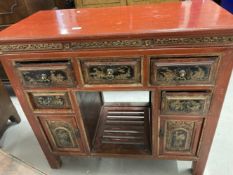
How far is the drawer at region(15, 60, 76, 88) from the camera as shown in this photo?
87 centimetres

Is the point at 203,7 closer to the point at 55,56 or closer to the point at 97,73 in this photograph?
the point at 97,73

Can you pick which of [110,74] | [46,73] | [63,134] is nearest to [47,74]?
[46,73]

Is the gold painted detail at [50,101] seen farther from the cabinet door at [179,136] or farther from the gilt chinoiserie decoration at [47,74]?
the cabinet door at [179,136]

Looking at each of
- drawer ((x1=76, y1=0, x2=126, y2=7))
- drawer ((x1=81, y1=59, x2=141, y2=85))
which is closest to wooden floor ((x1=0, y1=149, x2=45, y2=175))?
drawer ((x1=81, y1=59, x2=141, y2=85))

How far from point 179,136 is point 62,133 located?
624 mm

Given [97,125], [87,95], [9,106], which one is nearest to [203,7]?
[87,95]

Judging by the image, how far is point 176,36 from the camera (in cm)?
74

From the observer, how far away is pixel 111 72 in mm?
849

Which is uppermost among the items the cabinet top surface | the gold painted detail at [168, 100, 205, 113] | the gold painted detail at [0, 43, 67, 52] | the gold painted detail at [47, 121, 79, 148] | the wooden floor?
the cabinet top surface

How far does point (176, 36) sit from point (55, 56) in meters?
0.49

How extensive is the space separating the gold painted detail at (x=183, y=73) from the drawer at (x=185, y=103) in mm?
76

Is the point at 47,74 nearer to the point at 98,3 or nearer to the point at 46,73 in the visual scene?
the point at 46,73

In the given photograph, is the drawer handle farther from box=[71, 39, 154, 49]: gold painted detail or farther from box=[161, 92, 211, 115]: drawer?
box=[161, 92, 211, 115]: drawer

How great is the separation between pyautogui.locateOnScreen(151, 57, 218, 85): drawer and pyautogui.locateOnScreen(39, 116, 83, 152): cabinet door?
1.66 ft
